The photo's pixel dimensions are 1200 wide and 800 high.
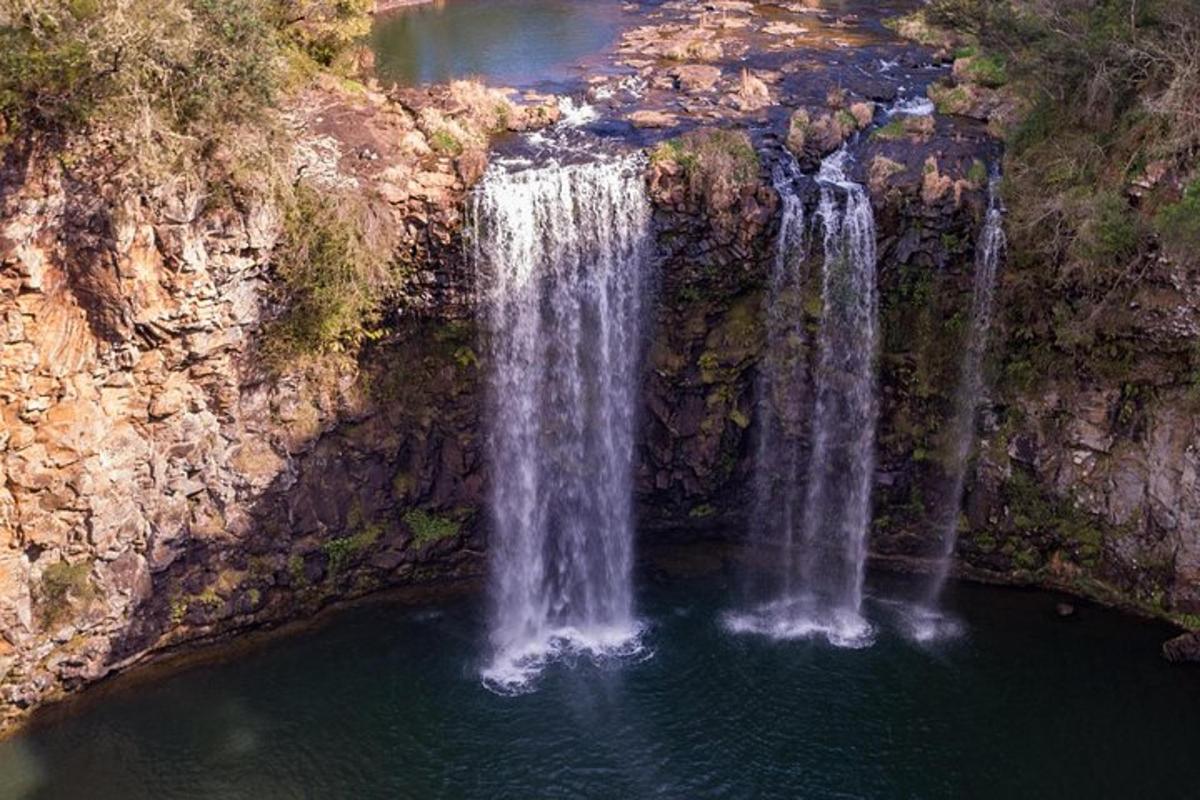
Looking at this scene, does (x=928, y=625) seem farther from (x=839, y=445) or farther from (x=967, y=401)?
(x=967, y=401)

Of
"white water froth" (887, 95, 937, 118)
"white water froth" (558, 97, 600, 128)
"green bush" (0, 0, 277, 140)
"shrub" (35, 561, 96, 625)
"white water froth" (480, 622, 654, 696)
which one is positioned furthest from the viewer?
"white water froth" (887, 95, 937, 118)

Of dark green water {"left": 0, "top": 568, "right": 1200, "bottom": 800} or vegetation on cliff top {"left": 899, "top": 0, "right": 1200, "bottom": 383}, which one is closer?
dark green water {"left": 0, "top": 568, "right": 1200, "bottom": 800}

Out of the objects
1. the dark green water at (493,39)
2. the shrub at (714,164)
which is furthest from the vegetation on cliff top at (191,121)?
the dark green water at (493,39)

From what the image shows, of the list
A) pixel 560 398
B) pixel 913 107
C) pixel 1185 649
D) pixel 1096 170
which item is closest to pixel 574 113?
pixel 560 398

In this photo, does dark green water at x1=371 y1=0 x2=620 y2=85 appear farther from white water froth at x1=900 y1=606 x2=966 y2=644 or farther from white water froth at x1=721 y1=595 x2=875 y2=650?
white water froth at x1=900 y1=606 x2=966 y2=644

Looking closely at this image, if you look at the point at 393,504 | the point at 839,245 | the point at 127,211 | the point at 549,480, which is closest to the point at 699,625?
the point at 549,480

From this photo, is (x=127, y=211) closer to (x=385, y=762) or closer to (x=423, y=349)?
(x=423, y=349)

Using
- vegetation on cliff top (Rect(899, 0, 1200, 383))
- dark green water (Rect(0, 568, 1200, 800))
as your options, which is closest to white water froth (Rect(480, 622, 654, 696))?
dark green water (Rect(0, 568, 1200, 800))
